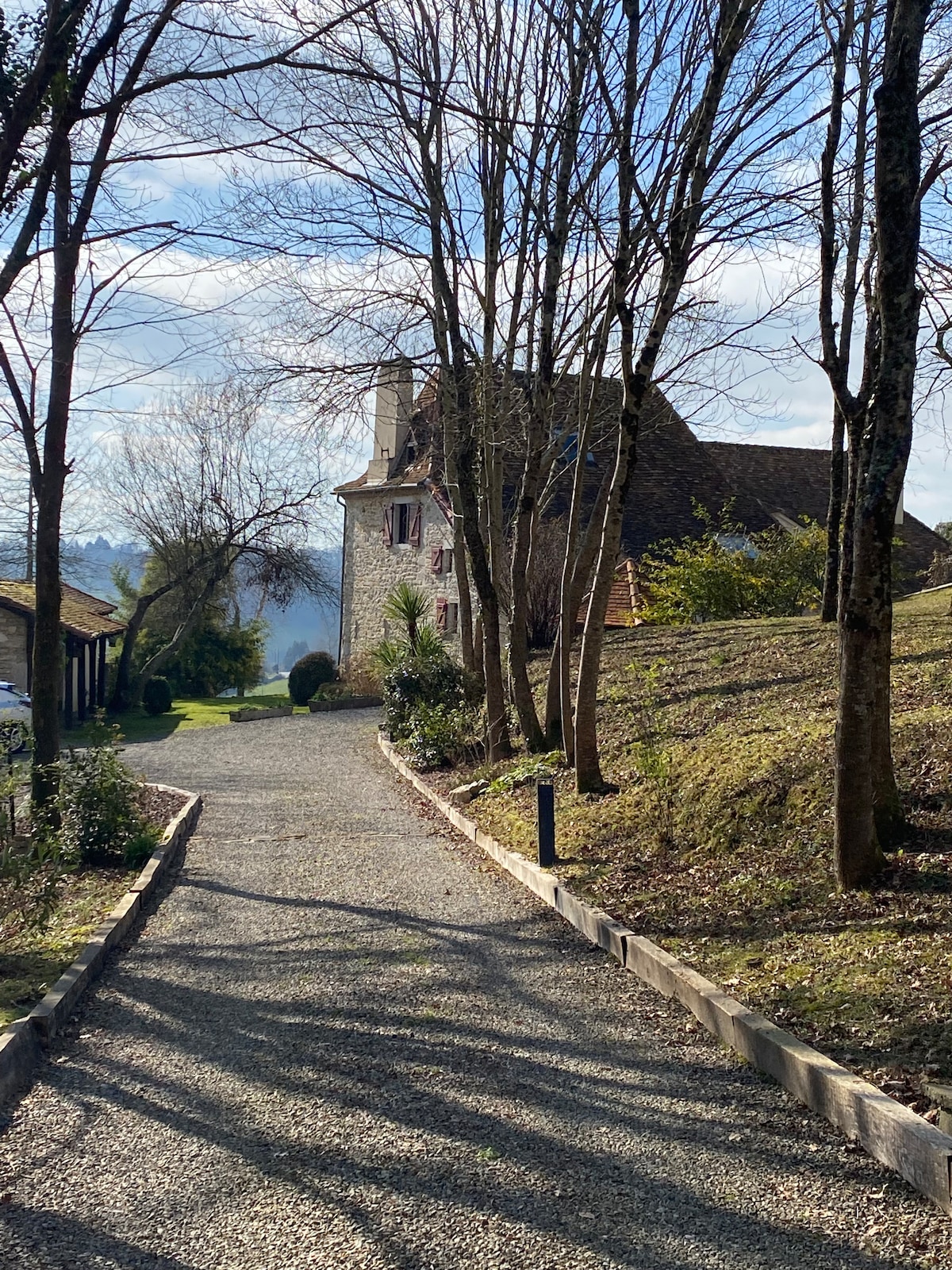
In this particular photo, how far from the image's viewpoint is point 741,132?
10.7 metres

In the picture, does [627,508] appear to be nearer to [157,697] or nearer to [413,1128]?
[157,697]

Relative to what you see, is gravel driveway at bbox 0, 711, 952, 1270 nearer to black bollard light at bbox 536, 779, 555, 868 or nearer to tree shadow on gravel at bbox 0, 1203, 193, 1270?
tree shadow on gravel at bbox 0, 1203, 193, 1270

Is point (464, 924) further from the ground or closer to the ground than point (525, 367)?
closer to the ground

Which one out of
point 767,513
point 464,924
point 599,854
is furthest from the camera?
point 767,513

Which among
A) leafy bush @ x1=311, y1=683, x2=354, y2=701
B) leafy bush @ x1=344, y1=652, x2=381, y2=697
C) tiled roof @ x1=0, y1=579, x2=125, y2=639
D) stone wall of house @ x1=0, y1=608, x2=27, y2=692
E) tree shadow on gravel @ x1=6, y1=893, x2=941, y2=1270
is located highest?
tiled roof @ x1=0, y1=579, x2=125, y2=639

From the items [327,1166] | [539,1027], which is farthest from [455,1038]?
[327,1166]

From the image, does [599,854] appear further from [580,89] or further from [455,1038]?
[580,89]

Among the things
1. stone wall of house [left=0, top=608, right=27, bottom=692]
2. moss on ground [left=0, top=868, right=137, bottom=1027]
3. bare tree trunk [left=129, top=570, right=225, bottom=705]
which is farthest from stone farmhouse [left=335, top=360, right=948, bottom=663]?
moss on ground [left=0, top=868, right=137, bottom=1027]

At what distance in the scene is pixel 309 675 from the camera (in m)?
39.1

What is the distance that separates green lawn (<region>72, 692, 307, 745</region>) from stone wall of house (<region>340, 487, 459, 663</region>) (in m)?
3.66

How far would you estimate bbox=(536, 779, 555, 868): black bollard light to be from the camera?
9.48 metres

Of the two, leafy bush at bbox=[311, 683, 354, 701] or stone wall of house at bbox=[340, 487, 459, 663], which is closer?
leafy bush at bbox=[311, 683, 354, 701]

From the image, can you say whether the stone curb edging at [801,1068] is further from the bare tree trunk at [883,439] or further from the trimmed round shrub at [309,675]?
the trimmed round shrub at [309,675]

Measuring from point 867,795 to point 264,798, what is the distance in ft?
35.4
